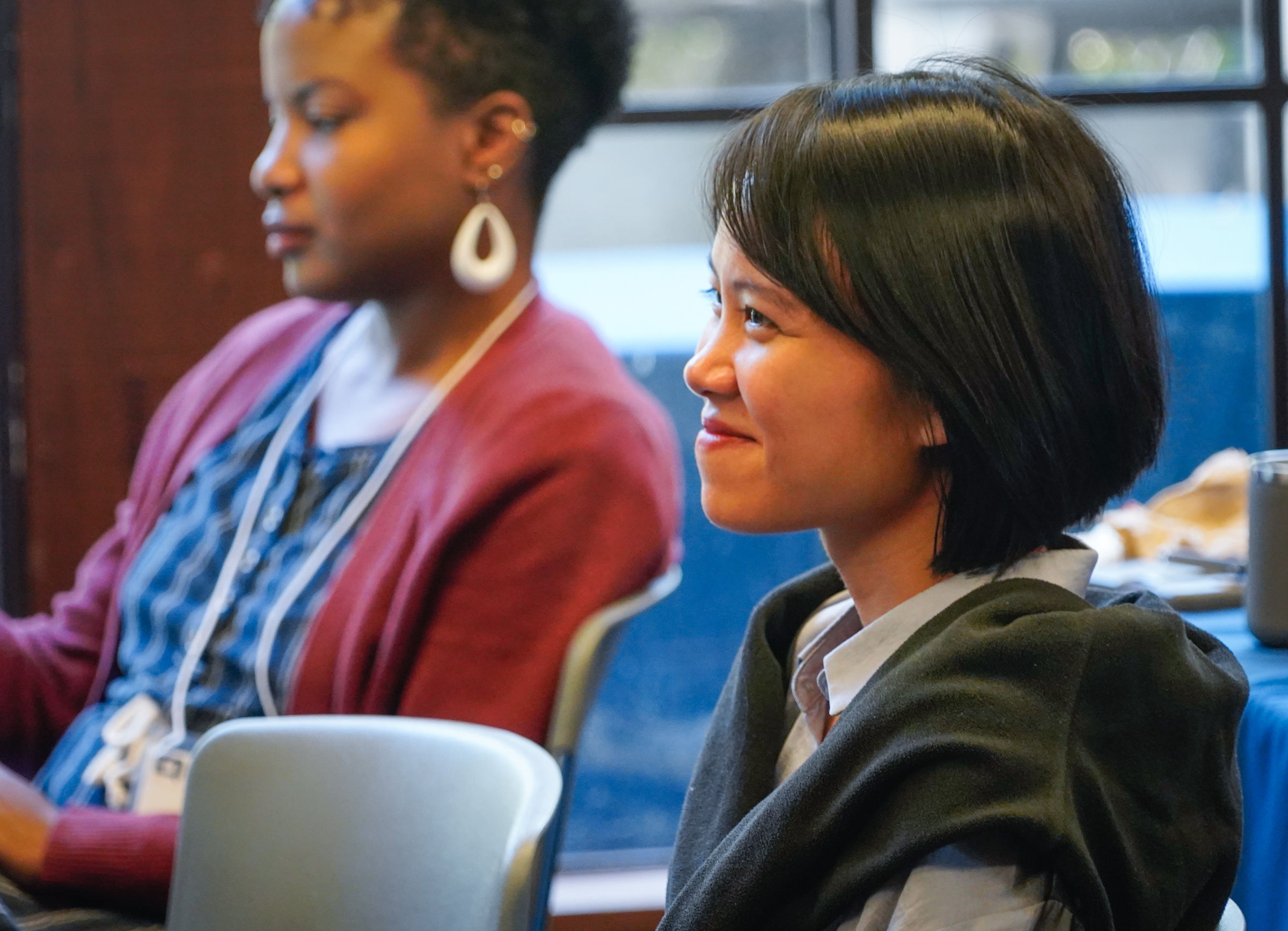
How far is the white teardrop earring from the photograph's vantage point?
1.47m

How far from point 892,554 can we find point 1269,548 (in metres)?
0.50

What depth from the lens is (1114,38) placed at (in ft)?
7.45

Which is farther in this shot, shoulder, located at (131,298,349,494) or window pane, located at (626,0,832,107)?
window pane, located at (626,0,832,107)

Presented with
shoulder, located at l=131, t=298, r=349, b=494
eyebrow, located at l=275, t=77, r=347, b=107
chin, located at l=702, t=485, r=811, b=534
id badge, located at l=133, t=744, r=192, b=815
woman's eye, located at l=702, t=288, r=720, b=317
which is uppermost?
eyebrow, located at l=275, t=77, r=347, b=107

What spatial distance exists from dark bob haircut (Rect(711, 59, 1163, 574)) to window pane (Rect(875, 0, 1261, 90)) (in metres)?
1.55

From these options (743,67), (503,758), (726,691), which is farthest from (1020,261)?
(743,67)

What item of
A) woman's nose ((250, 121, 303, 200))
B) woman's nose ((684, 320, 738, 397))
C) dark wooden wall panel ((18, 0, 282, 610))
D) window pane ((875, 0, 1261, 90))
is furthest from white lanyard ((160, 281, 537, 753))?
window pane ((875, 0, 1261, 90))

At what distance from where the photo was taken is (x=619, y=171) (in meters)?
2.27

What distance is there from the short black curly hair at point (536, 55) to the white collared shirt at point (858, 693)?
0.82 metres

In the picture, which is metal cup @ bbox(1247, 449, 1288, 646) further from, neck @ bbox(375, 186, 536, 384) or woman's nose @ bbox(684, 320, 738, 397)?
neck @ bbox(375, 186, 536, 384)

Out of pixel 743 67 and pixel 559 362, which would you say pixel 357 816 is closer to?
pixel 559 362

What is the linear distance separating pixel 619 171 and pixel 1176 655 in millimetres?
1691

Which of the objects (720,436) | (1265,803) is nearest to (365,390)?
(720,436)

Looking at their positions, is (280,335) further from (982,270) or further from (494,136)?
(982,270)
